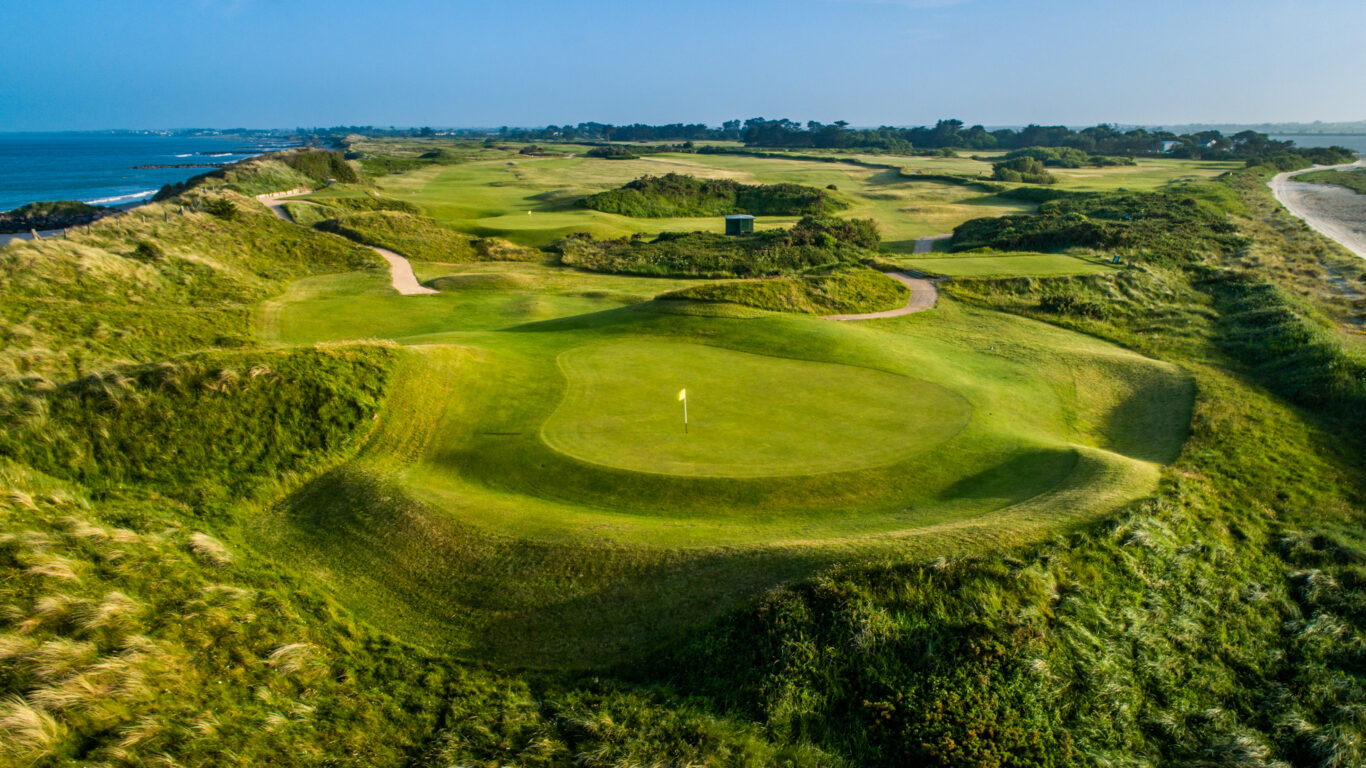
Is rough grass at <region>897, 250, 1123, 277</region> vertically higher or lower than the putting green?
higher

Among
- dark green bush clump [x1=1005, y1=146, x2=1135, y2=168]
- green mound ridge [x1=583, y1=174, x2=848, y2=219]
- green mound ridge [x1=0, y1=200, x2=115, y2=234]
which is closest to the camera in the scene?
green mound ridge [x1=0, y1=200, x2=115, y2=234]

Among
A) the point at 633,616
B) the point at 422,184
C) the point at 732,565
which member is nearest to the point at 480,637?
the point at 633,616

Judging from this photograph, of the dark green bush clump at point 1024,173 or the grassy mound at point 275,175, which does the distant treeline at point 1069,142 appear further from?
the grassy mound at point 275,175

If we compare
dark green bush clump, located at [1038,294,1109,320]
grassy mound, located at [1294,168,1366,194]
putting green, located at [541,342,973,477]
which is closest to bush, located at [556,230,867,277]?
dark green bush clump, located at [1038,294,1109,320]

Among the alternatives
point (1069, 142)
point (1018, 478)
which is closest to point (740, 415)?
point (1018, 478)

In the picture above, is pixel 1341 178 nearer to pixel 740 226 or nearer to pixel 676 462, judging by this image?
pixel 740 226

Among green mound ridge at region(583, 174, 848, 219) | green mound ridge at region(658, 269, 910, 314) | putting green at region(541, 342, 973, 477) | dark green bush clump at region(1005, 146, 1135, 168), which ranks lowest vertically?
→ putting green at region(541, 342, 973, 477)

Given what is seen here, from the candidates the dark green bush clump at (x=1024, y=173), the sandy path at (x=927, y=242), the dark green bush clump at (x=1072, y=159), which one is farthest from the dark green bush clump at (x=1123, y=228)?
the dark green bush clump at (x=1072, y=159)

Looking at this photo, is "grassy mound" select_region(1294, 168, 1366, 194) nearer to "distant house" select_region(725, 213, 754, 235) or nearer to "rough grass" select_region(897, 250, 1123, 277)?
"rough grass" select_region(897, 250, 1123, 277)
